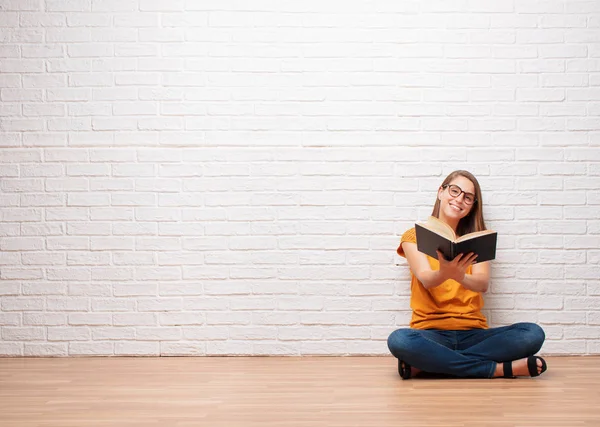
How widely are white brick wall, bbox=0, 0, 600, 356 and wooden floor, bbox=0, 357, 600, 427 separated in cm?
28

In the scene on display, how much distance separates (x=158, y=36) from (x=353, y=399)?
6.91ft

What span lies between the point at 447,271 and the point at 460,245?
0.25m

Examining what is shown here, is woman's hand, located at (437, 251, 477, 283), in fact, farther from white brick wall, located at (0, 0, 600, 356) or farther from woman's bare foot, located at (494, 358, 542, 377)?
white brick wall, located at (0, 0, 600, 356)

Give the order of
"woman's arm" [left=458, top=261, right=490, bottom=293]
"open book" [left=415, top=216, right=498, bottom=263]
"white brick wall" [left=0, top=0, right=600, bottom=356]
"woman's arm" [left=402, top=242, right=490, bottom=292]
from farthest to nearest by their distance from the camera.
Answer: "white brick wall" [left=0, top=0, right=600, bottom=356] → "woman's arm" [left=458, top=261, right=490, bottom=293] → "woman's arm" [left=402, top=242, right=490, bottom=292] → "open book" [left=415, top=216, right=498, bottom=263]

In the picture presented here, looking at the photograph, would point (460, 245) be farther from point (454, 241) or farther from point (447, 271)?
point (447, 271)

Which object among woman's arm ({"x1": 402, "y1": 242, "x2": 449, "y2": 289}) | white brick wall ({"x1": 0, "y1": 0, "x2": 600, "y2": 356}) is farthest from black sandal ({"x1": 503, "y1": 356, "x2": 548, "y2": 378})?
white brick wall ({"x1": 0, "y1": 0, "x2": 600, "y2": 356})

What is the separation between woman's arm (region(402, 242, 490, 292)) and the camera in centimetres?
284

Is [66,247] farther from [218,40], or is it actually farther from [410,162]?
[410,162]

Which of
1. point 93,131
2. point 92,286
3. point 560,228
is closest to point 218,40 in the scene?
point 93,131

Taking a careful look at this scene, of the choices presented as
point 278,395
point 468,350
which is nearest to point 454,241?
point 468,350

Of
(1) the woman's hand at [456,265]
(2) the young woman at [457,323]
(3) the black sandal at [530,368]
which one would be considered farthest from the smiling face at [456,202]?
(3) the black sandal at [530,368]

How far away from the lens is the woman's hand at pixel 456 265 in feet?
9.16

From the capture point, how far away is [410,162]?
11.7ft

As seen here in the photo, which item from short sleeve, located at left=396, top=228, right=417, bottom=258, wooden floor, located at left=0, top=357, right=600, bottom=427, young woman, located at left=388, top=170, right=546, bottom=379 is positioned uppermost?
short sleeve, located at left=396, top=228, right=417, bottom=258
